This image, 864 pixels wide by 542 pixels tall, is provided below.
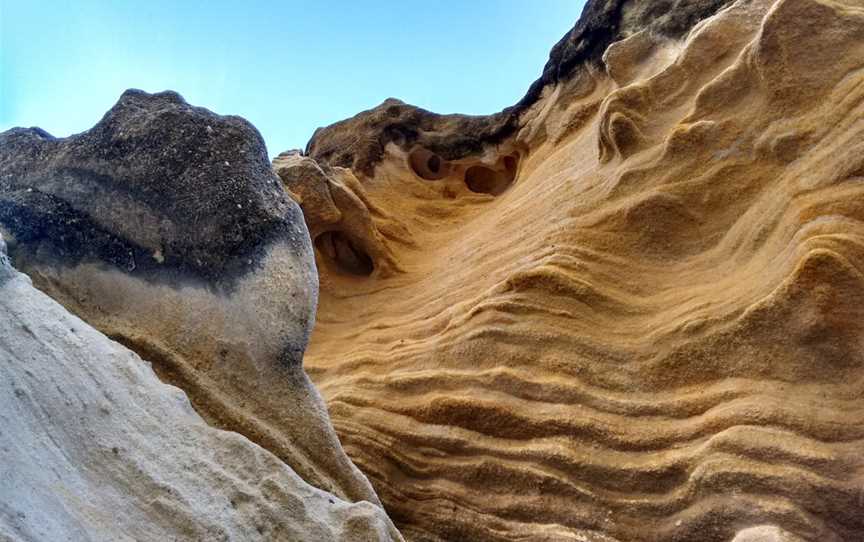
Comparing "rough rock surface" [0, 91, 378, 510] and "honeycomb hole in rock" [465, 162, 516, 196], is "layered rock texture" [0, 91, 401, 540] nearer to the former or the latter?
"rough rock surface" [0, 91, 378, 510]

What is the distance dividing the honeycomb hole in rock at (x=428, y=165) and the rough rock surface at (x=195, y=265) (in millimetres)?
3993

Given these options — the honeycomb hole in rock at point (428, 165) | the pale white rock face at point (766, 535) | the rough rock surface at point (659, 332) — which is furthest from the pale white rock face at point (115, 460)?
the honeycomb hole in rock at point (428, 165)

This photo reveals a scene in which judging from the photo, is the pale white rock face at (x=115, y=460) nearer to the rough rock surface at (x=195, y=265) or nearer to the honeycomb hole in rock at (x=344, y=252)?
the rough rock surface at (x=195, y=265)

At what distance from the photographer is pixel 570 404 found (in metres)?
2.85

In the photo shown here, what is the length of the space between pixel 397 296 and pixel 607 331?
4.77ft

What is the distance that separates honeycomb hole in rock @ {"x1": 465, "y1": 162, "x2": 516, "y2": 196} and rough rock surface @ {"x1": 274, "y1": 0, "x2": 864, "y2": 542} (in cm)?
183

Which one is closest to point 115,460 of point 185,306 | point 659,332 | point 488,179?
point 185,306

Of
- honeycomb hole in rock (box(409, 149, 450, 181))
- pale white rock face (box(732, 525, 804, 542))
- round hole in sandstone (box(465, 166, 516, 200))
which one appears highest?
honeycomb hole in rock (box(409, 149, 450, 181))

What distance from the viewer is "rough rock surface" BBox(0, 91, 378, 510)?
222 centimetres

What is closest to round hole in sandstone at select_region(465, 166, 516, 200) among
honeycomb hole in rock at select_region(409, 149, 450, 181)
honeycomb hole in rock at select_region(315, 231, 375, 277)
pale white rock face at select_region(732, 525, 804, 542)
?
honeycomb hole in rock at select_region(409, 149, 450, 181)

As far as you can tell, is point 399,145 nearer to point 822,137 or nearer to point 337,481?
point 822,137

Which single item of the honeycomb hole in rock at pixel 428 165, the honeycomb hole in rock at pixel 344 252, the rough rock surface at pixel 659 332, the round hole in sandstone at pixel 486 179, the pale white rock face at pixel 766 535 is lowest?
the pale white rock face at pixel 766 535

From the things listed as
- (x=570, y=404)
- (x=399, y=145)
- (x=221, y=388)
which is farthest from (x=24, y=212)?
(x=399, y=145)

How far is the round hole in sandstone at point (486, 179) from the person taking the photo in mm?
6254
